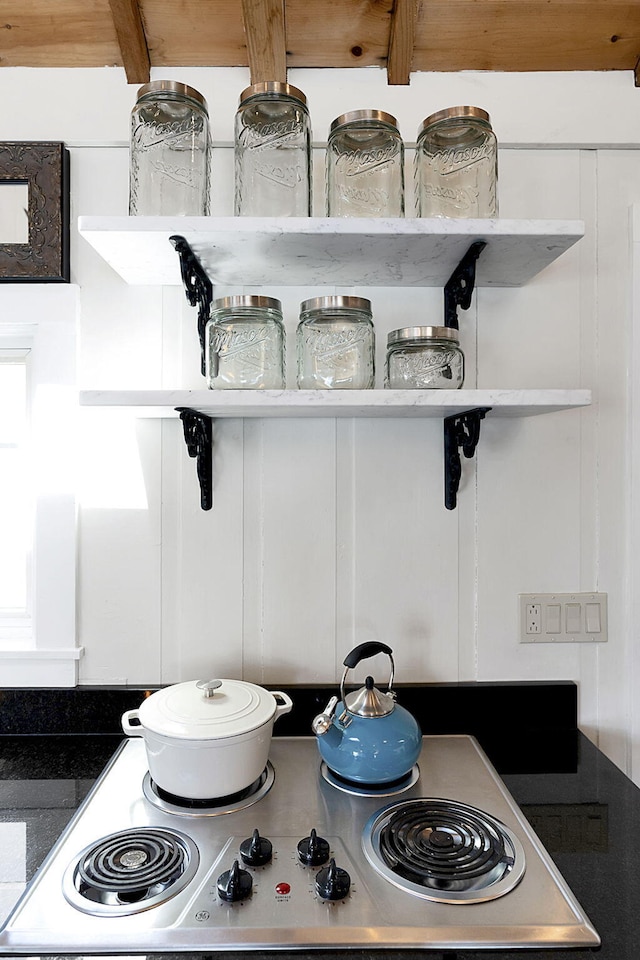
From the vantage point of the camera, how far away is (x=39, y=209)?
1.37 meters

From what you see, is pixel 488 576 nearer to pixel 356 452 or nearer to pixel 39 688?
pixel 356 452

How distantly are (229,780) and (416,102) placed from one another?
1.31 m

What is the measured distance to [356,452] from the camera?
1.41 metres

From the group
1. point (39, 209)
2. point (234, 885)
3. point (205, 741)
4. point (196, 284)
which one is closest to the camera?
point (234, 885)

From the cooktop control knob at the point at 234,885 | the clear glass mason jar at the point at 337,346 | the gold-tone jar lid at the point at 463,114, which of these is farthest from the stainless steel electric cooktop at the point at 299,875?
the gold-tone jar lid at the point at 463,114

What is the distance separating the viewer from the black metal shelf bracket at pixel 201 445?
1.23 meters

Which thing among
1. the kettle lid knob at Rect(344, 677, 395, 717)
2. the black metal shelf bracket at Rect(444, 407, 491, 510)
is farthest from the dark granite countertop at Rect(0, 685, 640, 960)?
the black metal shelf bracket at Rect(444, 407, 491, 510)

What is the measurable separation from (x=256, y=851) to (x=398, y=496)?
72 centimetres

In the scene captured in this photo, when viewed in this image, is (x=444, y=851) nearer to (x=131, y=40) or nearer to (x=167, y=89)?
(x=167, y=89)

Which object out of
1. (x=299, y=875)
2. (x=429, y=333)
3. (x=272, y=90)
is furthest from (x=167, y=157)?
(x=299, y=875)

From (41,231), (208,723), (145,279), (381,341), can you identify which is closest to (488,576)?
(381,341)

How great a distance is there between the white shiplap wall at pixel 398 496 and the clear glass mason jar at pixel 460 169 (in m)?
0.26

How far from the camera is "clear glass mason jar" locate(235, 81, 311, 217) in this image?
114cm

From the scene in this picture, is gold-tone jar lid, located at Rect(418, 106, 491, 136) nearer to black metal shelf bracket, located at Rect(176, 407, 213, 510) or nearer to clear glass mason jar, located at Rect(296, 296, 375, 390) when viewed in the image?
clear glass mason jar, located at Rect(296, 296, 375, 390)
